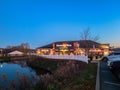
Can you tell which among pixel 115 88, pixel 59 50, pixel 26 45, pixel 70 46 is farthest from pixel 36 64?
pixel 26 45

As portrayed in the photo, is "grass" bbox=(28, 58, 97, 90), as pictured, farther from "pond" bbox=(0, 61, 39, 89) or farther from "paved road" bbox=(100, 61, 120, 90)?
"pond" bbox=(0, 61, 39, 89)

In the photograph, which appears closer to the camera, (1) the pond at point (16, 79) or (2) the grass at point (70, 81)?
(2) the grass at point (70, 81)

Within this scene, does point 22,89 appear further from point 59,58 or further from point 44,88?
point 59,58

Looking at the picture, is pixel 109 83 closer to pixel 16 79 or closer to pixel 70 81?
pixel 70 81

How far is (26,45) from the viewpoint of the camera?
121375 millimetres

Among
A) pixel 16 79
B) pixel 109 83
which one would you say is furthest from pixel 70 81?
pixel 16 79

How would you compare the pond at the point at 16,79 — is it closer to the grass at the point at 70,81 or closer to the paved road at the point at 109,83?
the grass at the point at 70,81

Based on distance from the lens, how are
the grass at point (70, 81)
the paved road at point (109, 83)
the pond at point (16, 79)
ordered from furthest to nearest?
the pond at point (16, 79), the grass at point (70, 81), the paved road at point (109, 83)

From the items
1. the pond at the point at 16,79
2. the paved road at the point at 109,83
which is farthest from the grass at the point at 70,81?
the pond at the point at 16,79

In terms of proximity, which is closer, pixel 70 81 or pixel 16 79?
pixel 70 81

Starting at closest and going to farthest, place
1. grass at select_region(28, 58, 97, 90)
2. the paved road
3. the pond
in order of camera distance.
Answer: the paved road → grass at select_region(28, 58, 97, 90) → the pond

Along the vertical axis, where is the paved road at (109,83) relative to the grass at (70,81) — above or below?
above

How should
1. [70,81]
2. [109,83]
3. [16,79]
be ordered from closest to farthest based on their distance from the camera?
[109,83] → [70,81] → [16,79]

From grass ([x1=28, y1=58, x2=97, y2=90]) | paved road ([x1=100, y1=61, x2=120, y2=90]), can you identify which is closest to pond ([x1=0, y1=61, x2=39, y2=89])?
grass ([x1=28, y1=58, x2=97, y2=90])
